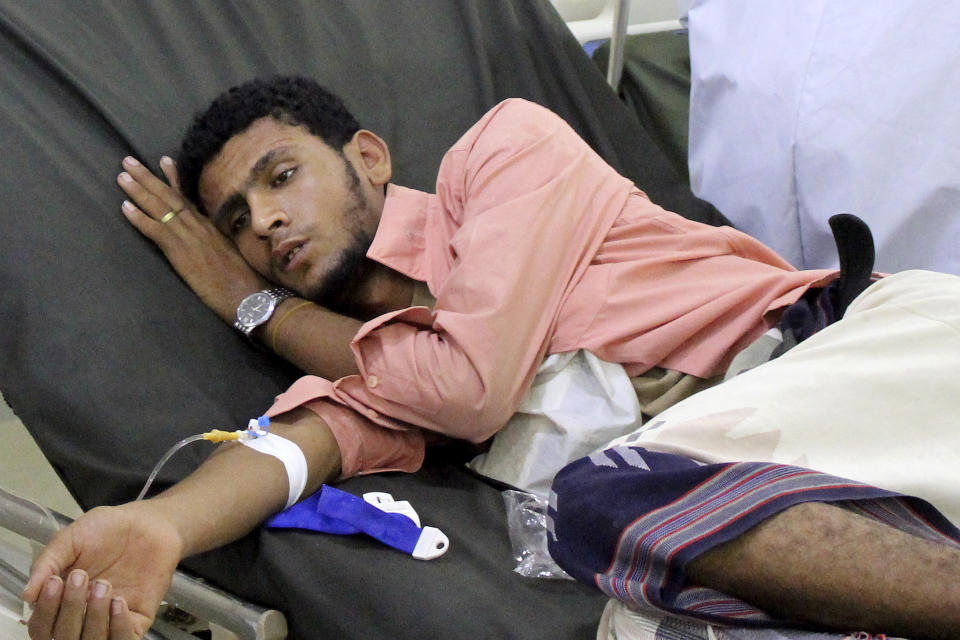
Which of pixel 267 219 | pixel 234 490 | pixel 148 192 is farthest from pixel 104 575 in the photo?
pixel 148 192

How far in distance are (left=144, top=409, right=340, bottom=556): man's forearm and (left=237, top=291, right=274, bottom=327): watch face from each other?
0.24 m

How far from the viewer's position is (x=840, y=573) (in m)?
0.78

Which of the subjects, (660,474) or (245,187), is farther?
(245,187)

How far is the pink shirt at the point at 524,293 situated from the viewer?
1177 millimetres

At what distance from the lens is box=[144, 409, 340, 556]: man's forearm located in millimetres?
A: 985

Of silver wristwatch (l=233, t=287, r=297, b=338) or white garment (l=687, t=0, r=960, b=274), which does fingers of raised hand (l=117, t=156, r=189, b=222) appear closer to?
silver wristwatch (l=233, t=287, r=297, b=338)

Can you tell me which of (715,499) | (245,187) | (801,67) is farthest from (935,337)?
(245,187)

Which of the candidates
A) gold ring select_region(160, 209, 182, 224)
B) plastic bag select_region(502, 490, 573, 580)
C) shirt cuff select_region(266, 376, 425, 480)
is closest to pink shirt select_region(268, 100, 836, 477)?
shirt cuff select_region(266, 376, 425, 480)

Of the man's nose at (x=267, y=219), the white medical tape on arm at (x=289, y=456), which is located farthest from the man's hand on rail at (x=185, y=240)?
the white medical tape on arm at (x=289, y=456)

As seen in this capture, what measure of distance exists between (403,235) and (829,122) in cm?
80

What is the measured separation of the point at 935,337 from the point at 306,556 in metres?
0.73

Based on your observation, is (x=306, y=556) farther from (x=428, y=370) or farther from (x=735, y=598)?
(x=735, y=598)

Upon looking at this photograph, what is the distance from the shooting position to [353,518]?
1.08 meters

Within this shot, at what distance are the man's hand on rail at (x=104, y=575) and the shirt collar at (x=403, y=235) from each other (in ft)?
1.85
